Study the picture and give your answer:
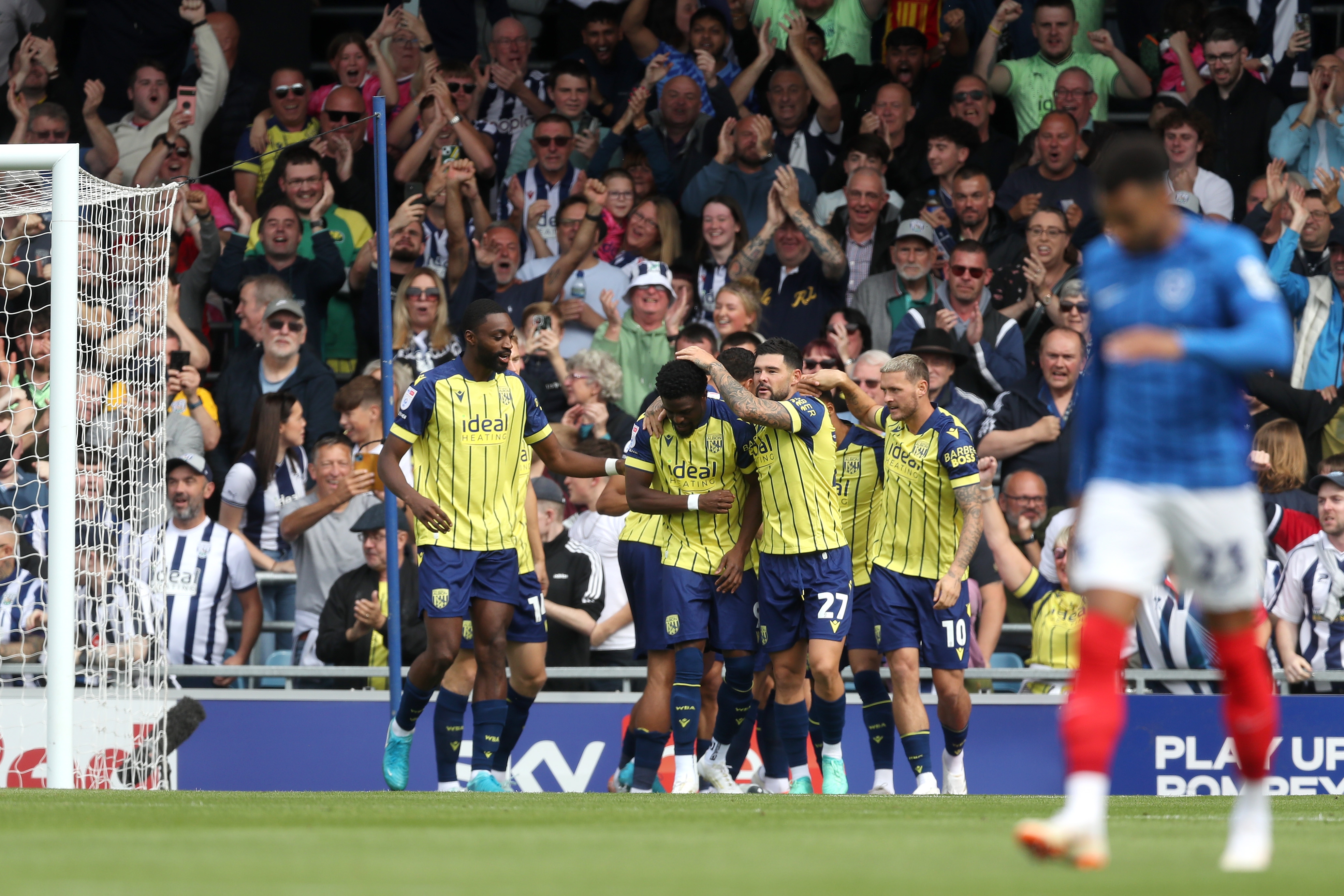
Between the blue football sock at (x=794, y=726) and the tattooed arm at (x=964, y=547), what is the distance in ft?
3.36

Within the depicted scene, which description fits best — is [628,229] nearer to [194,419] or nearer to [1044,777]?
[194,419]

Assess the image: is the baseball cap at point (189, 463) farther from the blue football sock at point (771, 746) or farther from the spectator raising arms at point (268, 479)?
the blue football sock at point (771, 746)

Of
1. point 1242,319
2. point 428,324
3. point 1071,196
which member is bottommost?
point 1242,319

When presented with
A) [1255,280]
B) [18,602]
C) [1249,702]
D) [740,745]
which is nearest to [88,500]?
[18,602]

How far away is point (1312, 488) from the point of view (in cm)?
1199

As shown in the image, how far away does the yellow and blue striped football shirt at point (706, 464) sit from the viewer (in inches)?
380

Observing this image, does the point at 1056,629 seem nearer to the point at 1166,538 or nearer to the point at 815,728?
the point at 815,728

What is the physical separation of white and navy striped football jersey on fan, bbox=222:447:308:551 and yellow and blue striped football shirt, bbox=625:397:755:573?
4.13 m

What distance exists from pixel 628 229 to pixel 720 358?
193 inches

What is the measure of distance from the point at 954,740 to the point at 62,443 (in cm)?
557

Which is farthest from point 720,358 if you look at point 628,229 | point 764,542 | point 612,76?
point 612,76

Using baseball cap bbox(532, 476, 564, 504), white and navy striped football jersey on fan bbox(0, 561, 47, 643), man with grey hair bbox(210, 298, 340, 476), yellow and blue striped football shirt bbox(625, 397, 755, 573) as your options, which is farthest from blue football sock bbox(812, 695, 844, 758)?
white and navy striped football jersey on fan bbox(0, 561, 47, 643)

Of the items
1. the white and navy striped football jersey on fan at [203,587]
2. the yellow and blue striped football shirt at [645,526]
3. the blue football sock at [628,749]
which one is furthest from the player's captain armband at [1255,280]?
the white and navy striped football jersey on fan at [203,587]

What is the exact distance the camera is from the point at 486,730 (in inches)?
373
